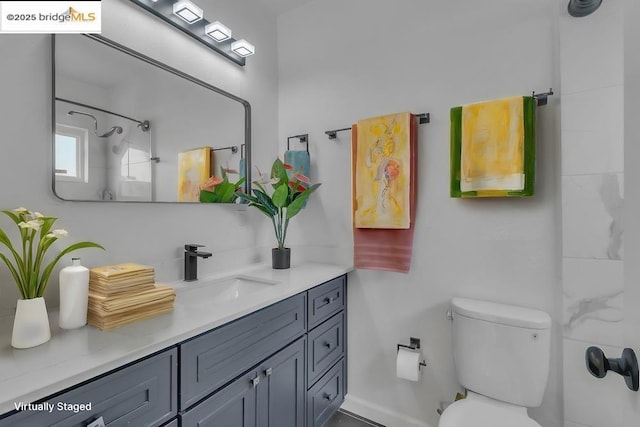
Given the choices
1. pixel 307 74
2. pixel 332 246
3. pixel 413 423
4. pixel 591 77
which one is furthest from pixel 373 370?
pixel 307 74

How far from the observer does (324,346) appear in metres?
1.66

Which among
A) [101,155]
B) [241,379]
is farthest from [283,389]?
[101,155]

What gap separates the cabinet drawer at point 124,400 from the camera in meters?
0.65

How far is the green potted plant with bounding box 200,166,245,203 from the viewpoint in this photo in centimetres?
167

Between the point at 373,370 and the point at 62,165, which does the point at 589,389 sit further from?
the point at 62,165

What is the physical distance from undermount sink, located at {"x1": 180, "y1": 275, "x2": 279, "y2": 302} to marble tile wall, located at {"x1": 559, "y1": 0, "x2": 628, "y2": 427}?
4.47 ft

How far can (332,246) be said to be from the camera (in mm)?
1983

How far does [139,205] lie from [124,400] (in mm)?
853

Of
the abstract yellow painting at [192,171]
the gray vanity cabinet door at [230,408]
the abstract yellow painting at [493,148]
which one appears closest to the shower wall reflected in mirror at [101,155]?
the abstract yellow painting at [192,171]

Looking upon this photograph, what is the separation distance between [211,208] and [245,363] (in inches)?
35.5

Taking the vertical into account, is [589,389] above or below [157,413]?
below

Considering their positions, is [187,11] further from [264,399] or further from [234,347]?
[264,399]

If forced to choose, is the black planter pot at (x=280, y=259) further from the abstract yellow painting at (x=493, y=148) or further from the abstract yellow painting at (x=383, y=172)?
the abstract yellow painting at (x=493, y=148)

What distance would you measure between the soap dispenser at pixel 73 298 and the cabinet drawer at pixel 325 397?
1061 millimetres
